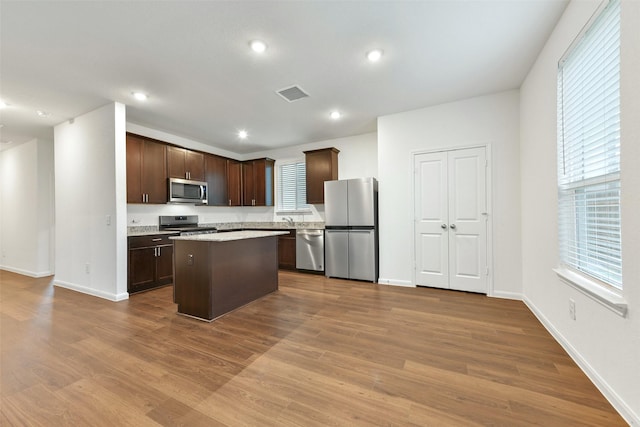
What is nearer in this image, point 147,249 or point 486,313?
point 486,313

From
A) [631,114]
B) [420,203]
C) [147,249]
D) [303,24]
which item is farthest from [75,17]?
[420,203]

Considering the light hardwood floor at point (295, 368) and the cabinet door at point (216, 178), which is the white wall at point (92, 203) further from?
the cabinet door at point (216, 178)

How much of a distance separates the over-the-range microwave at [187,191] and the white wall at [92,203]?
1046mm

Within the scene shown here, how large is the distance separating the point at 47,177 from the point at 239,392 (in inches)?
258

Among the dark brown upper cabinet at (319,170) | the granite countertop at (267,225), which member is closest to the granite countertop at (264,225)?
the granite countertop at (267,225)

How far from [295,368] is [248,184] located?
4.98 m

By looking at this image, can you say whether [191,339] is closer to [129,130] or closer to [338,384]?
[338,384]

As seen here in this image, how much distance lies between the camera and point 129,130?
4.48 meters

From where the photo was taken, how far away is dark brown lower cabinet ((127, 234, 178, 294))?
3.90 m

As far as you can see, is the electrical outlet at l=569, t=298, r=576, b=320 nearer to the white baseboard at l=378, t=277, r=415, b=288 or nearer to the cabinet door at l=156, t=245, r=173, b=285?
the white baseboard at l=378, t=277, r=415, b=288

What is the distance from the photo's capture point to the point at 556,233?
233cm

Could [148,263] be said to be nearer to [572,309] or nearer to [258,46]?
[258,46]

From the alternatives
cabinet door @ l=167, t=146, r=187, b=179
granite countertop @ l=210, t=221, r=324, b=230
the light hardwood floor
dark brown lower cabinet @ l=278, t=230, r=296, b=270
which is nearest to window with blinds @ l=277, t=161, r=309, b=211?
granite countertop @ l=210, t=221, r=324, b=230

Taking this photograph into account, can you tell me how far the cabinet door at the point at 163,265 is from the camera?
4.23 metres
